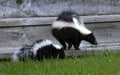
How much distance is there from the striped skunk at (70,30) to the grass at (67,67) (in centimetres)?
121

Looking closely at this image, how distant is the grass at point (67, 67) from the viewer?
765 cm

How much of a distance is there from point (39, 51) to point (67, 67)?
1828mm

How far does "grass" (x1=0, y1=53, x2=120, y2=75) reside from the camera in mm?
7648

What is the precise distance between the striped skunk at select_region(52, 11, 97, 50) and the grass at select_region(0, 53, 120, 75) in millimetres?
1206

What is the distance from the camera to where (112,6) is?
10539mm

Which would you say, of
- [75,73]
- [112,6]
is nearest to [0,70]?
[75,73]

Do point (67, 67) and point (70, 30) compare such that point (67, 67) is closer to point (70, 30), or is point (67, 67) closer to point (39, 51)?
point (39, 51)

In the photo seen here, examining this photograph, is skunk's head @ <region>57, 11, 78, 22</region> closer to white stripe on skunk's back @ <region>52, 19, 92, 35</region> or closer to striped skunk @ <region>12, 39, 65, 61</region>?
white stripe on skunk's back @ <region>52, 19, 92, 35</region>

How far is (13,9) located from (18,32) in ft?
1.54

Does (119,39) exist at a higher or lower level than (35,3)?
lower

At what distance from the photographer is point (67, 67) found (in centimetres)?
820

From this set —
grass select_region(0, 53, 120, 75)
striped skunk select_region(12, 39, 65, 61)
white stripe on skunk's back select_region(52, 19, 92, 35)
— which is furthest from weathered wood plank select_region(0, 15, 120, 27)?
grass select_region(0, 53, 120, 75)

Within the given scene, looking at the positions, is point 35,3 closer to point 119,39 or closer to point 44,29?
point 44,29

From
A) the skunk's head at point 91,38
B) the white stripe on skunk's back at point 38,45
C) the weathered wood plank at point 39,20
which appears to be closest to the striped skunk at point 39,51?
the white stripe on skunk's back at point 38,45
